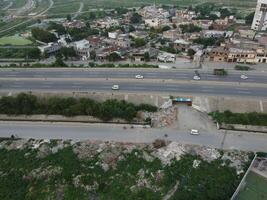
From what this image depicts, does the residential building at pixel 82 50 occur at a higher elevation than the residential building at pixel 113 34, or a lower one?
lower

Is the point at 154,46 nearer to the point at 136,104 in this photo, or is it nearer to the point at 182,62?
the point at 182,62

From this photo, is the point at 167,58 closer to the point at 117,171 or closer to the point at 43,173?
the point at 117,171

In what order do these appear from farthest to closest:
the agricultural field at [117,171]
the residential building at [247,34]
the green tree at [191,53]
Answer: the residential building at [247,34], the green tree at [191,53], the agricultural field at [117,171]

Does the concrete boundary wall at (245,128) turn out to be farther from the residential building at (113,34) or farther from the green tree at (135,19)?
the green tree at (135,19)

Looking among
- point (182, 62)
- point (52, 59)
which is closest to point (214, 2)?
point (182, 62)

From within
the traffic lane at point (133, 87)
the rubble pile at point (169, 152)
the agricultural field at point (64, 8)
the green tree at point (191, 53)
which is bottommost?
the rubble pile at point (169, 152)

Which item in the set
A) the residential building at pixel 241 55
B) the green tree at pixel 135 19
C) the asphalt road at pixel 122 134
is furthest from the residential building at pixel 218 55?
the green tree at pixel 135 19

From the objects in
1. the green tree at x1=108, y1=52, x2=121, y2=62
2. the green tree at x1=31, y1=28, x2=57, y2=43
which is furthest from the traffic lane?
the green tree at x1=31, y1=28, x2=57, y2=43
